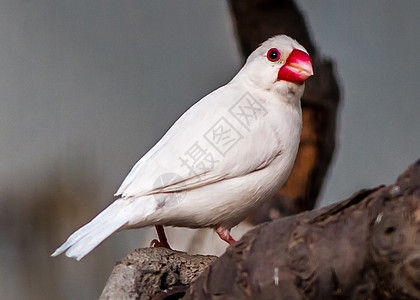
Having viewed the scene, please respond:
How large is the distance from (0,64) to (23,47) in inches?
4.5

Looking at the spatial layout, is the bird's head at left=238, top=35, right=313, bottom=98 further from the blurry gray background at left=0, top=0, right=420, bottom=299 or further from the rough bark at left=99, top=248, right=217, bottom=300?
the blurry gray background at left=0, top=0, right=420, bottom=299

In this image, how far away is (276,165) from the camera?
1.27m

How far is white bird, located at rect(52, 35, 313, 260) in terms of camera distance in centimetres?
119

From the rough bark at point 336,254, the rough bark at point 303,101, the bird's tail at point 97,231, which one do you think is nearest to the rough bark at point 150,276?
the bird's tail at point 97,231

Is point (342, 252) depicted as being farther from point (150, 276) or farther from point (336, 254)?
point (150, 276)

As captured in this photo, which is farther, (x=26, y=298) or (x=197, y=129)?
(x=26, y=298)

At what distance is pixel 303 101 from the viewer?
6.82ft

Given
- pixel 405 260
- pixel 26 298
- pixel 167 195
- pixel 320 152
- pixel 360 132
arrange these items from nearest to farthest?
pixel 405 260 → pixel 167 195 → pixel 320 152 → pixel 26 298 → pixel 360 132

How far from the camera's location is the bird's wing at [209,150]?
3.98ft

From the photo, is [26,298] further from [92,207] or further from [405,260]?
[405,260]

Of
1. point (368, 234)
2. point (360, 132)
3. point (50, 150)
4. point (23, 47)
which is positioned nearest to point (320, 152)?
point (360, 132)

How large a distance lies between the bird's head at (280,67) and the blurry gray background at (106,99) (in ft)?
3.56

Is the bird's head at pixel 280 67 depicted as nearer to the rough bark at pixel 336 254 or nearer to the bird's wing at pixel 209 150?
the bird's wing at pixel 209 150

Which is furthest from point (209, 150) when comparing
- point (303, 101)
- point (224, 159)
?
point (303, 101)
